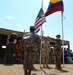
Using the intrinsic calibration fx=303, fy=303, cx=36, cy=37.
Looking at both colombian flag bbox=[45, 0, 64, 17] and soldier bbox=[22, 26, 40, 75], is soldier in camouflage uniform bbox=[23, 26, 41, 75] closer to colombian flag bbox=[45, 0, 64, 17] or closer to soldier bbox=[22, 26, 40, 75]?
soldier bbox=[22, 26, 40, 75]

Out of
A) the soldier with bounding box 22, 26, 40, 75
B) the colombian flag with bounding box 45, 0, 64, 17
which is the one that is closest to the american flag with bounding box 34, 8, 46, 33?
the colombian flag with bounding box 45, 0, 64, 17

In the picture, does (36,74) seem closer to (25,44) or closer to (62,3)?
(25,44)

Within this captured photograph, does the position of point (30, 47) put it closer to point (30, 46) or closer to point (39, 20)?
point (30, 46)

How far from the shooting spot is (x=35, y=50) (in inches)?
432

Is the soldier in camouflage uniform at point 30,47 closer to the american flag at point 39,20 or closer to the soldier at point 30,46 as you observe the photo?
the soldier at point 30,46

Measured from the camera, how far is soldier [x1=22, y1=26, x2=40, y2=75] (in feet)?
36.0

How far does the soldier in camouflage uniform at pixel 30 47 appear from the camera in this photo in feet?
36.0

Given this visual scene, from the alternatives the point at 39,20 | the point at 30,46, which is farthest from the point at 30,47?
the point at 39,20

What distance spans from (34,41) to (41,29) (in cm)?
748

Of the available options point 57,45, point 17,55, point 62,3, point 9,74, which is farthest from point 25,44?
point 17,55

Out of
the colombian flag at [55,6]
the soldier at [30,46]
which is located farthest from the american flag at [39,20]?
the soldier at [30,46]

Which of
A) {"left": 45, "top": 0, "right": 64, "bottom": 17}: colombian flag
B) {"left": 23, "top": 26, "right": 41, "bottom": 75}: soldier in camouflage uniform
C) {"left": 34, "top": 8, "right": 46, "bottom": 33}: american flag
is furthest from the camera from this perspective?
{"left": 45, "top": 0, "right": 64, "bottom": 17}: colombian flag

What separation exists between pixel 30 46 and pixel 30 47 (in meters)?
0.04

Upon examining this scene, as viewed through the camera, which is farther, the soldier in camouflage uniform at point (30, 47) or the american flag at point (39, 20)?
the american flag at point (39, 20)
